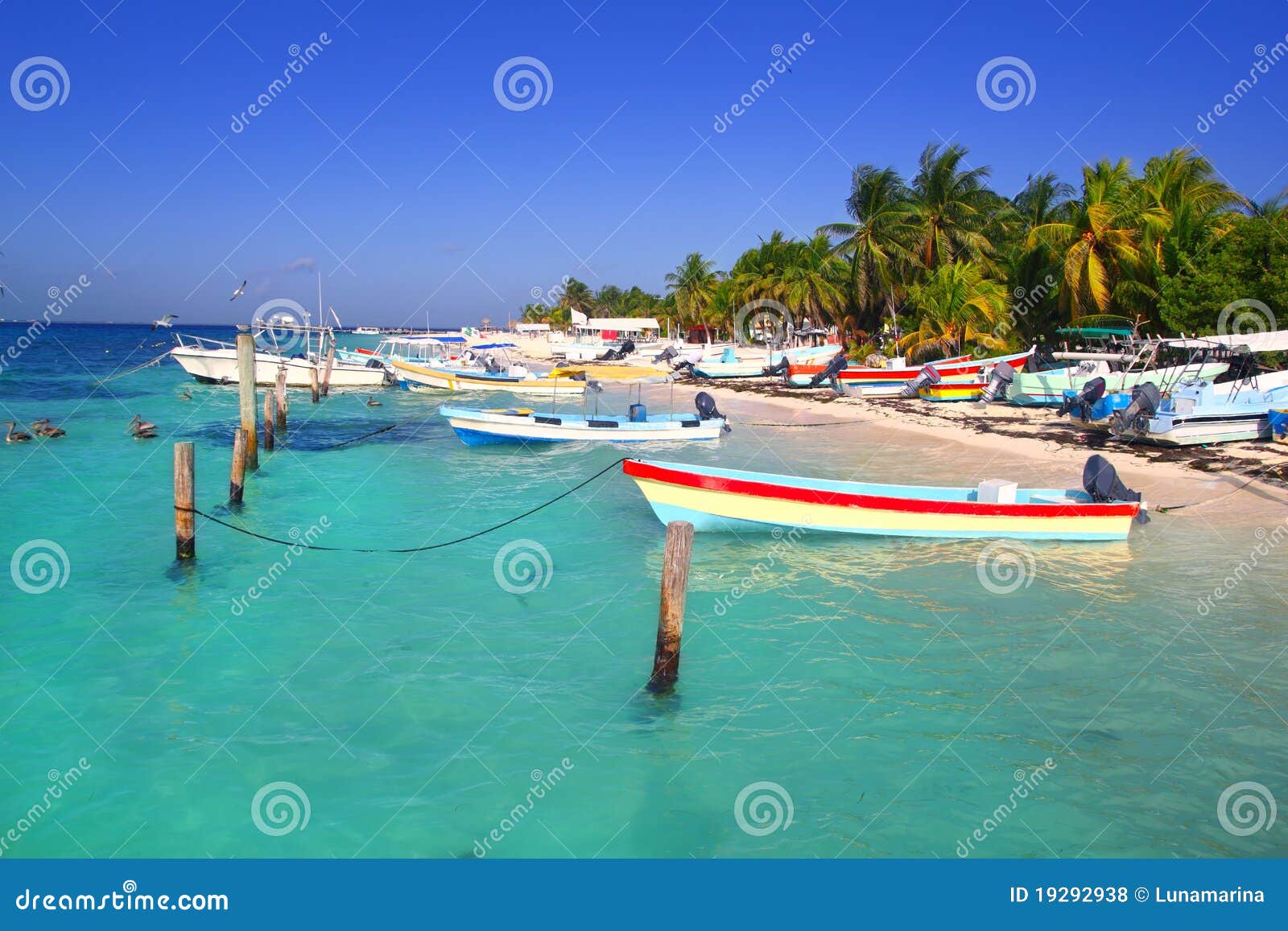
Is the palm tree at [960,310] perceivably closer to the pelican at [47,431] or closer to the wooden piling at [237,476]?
the wooden piling at [237,476]

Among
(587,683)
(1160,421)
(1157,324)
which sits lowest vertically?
(587,683)

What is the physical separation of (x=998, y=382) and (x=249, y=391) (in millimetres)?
24225

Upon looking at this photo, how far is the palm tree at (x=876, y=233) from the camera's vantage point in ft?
146

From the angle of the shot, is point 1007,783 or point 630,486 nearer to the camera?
point 1007,783

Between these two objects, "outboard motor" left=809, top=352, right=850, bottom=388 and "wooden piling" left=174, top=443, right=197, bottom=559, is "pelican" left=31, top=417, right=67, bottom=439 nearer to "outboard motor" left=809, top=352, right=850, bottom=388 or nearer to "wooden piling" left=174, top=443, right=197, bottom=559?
"wooden piling" left=174, top=443, right=197, bottom=559

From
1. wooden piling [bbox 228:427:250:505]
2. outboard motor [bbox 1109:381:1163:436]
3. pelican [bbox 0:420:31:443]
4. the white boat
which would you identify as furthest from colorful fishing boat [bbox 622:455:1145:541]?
the white boat

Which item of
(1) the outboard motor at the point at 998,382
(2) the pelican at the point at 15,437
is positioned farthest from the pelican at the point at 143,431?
(1) the outboard motor at the point at 998,382

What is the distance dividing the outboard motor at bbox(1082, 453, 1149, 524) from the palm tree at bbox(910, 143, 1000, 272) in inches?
1229

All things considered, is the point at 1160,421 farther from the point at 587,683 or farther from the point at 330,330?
the point at 330,330

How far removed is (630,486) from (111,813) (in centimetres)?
1470

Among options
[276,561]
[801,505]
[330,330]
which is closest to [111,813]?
[276,561]

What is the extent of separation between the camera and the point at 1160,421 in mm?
20938

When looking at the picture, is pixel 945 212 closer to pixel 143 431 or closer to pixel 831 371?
pixel 831 371

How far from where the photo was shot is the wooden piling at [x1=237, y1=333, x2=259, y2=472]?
67.9 feet
